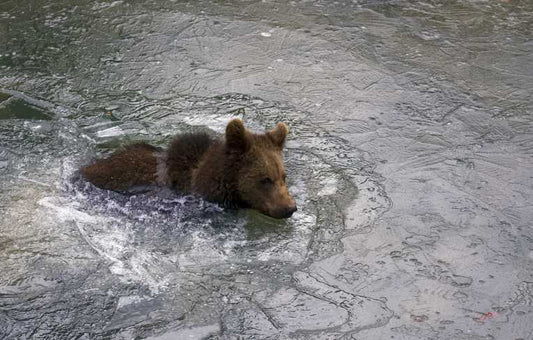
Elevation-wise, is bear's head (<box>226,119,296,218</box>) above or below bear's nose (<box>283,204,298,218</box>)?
above

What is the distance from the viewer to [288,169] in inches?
280

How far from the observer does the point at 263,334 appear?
5.15 metres

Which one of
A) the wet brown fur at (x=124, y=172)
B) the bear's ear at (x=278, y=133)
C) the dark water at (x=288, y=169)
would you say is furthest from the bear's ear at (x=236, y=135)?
the wet brown fur at (x=124, y=172)

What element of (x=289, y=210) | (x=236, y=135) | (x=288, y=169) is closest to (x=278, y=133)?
(x=236, y=135)

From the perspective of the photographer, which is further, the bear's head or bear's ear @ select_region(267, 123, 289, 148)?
bear's ear @ select_region(267, 123, 289, 148)

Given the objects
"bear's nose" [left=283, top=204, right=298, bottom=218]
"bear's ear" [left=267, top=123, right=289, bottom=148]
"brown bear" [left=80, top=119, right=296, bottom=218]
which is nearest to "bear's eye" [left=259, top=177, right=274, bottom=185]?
"brown bear" [left=80, top=119, right=296, bottom=218]

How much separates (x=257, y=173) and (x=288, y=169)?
29.2 inches

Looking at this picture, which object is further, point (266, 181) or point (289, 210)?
point (266, 181)

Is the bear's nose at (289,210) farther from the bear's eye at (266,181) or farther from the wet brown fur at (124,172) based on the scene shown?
the wet brown fur at (124,172)

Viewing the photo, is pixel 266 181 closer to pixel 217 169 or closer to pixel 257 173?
pixel 257 173

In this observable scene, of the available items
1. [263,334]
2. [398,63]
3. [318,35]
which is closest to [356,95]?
[398,63]

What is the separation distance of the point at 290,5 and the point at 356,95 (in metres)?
2.55

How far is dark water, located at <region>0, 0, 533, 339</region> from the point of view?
540cm

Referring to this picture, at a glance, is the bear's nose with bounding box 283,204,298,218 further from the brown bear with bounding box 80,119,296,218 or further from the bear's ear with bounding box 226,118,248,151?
the bear's ear with bounding box 226,118,248,151
